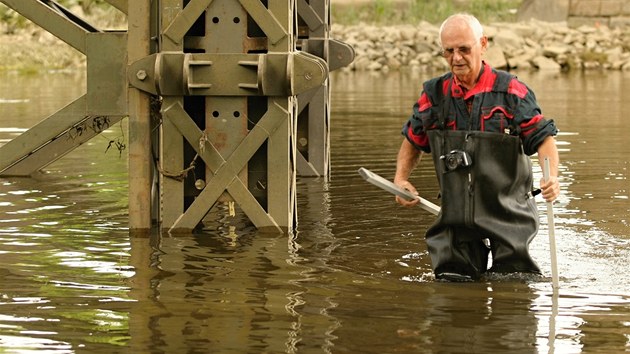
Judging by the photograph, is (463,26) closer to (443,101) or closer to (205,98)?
(443,101)

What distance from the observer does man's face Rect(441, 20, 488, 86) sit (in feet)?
28.0

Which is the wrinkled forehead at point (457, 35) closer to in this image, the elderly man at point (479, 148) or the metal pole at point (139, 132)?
the elderly man at point (479, 148)

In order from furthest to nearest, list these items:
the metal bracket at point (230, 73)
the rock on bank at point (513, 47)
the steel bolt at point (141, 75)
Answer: the rock on bank at point (513, 47), the steel bolt at point (141, 75), the metal bracket at point (230, 73)

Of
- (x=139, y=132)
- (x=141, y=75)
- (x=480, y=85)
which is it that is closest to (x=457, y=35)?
(x=480, y=85)

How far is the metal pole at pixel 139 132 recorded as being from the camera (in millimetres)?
10836

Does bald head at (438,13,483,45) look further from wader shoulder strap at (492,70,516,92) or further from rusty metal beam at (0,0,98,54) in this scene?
rusty metal beam at (0,0,98,54)

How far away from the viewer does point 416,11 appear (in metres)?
47.6

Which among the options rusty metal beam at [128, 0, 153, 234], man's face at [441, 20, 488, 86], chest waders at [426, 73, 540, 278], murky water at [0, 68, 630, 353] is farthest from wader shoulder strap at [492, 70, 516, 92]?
rusty metal beam at [128, 0, 153, 234]

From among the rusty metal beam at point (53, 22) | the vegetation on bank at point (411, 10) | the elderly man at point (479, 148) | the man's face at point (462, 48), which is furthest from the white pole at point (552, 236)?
the vegetation on bank at point (411, 10)

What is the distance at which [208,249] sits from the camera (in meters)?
10.6

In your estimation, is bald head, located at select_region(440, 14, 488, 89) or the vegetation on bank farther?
the vegetation on bank

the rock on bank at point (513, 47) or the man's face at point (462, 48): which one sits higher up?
the man's face at point (462, 48)

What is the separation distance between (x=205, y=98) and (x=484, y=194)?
2785 mm

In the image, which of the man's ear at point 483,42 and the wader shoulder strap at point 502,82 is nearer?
the man's ear at point 483,42
